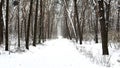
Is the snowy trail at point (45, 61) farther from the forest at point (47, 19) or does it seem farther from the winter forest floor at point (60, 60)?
Answer: the forest at point (47, 19)

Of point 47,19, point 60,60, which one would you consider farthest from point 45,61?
point 47,19

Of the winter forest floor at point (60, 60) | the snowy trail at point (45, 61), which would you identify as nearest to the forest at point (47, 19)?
the winter forest floor at point (60, 60)

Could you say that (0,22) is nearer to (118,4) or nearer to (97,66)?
(97,66)

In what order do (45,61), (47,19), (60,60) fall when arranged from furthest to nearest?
1. (47,19)
2. (60,60)
3. (45,61)

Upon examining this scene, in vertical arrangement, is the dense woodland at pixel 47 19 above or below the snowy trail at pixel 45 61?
above

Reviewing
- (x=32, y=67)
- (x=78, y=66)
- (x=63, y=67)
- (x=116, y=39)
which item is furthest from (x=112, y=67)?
(x=116, y=39)

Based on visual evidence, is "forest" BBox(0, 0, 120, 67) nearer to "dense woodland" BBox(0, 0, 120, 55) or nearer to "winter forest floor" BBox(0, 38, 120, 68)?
"dense woodland" BBox(0, 0, 120, 55)

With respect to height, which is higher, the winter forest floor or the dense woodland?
the dense woodland

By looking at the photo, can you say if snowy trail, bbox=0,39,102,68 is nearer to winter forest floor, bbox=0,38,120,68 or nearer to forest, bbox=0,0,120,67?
winter forest floor, bbox=0,38,120,68

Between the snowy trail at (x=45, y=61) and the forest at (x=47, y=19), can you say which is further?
the forest at (x=47, y=19)

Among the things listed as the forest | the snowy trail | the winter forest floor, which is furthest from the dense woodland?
the snowy trail

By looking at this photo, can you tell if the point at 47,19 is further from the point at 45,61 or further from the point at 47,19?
the point at 45,61

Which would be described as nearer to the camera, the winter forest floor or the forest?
the winter forest floor

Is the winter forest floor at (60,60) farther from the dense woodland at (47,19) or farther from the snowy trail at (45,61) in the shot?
the dense woodland at (47,19)
